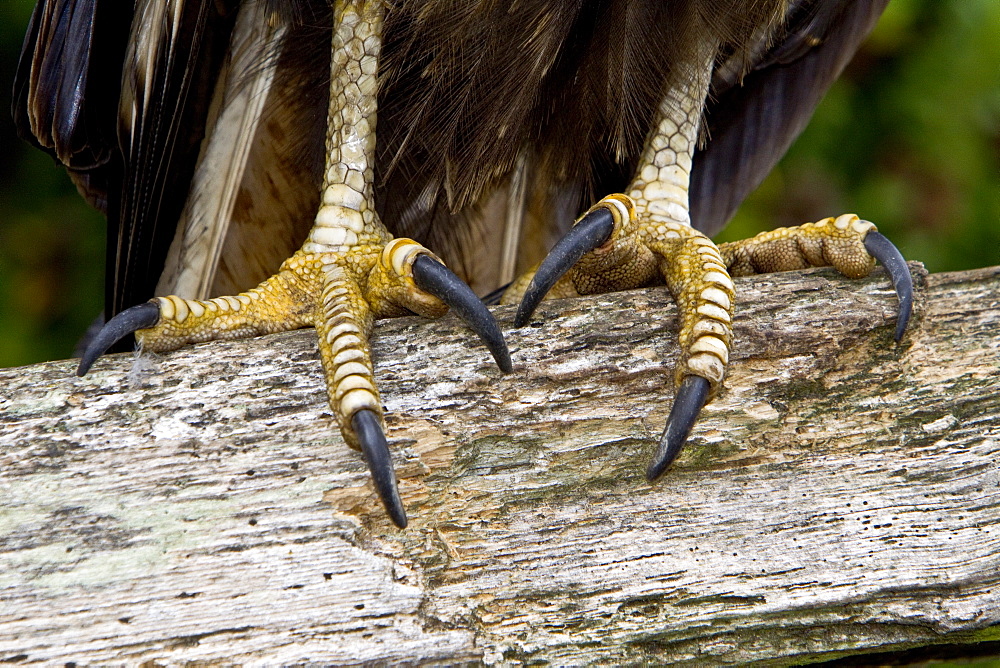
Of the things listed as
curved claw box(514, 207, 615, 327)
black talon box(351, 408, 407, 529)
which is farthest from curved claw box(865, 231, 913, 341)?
black talon box(351, 408, 407, 529)

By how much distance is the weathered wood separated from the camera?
3.15 feet

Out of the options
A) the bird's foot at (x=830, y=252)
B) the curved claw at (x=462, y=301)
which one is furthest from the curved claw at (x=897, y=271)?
the curved claw at (x=462, y=301)

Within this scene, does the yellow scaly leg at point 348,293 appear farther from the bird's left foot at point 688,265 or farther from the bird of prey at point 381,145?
the bird's left foot at point 688,265

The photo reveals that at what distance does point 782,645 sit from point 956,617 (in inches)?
7.6

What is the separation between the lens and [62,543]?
38.6 inches

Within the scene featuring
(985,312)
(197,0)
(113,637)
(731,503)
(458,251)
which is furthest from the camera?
(458,251)

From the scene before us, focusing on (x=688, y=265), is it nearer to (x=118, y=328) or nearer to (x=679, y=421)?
(x=679, y=421)

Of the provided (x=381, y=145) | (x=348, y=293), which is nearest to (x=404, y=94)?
(x=381, y=145)

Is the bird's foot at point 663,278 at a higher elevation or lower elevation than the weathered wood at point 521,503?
higher

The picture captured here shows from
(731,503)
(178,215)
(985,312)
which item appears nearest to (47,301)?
(178,215)

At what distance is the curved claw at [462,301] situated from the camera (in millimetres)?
1070

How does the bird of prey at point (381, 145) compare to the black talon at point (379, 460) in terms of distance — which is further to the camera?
the bird of prey at point (381, 145)

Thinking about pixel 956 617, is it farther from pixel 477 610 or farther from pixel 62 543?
pixel 62 543

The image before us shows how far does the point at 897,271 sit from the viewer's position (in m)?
1.17
